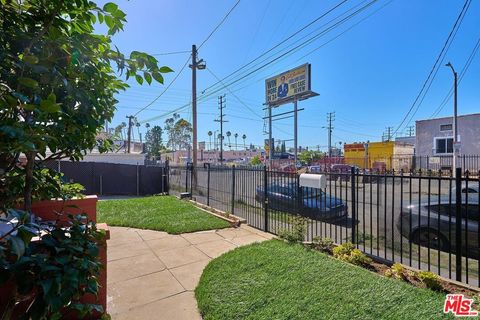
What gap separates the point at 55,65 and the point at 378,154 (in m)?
37.6

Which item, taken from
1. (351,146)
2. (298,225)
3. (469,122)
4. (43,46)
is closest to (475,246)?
(298,225)

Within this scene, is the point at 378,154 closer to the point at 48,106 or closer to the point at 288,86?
the point at 288,86

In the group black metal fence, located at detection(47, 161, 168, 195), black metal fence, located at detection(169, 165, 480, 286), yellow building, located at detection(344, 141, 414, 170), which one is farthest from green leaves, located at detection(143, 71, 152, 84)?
yellow building, located at detection(344, 141, 414, 170)

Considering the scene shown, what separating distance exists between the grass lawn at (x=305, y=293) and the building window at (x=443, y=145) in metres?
28.7

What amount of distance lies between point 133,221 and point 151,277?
3.80 meters

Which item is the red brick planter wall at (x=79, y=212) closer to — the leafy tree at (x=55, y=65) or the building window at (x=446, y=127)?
the leafy tree at (x=55, y=65)

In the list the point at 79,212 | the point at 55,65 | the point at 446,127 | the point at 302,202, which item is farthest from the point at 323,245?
the point at 446,127

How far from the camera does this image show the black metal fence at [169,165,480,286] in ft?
13.8

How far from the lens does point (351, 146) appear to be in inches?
1521

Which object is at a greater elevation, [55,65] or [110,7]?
[110,7]

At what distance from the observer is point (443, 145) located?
2694cm

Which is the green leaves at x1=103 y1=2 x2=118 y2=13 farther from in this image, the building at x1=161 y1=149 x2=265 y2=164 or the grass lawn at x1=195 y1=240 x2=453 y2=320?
the building at x1=161 y1=149 x2=265 y2=164

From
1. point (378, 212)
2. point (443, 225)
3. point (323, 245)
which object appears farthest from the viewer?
point (443, 225)

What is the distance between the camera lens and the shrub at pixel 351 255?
4297mm
